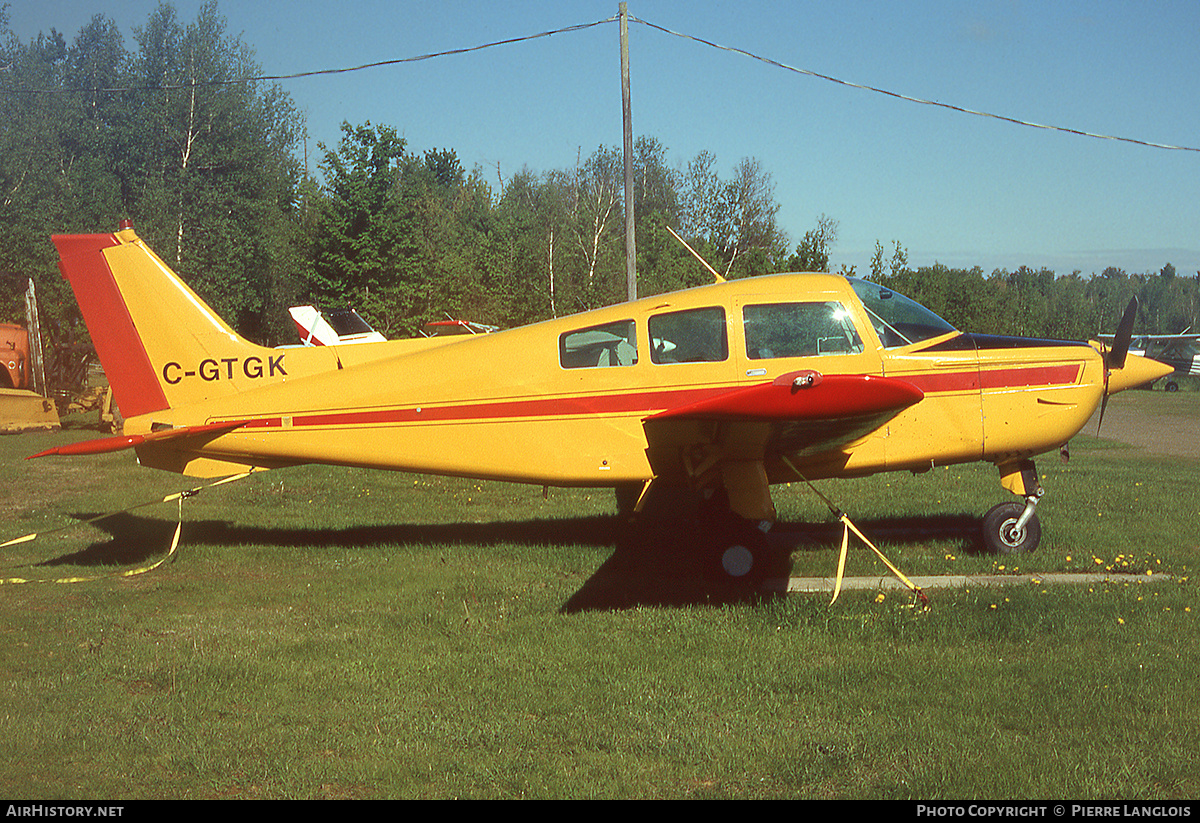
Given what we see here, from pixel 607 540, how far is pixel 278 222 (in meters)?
44.6

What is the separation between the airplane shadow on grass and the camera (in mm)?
7766

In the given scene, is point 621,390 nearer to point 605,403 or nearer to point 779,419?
point 605,403

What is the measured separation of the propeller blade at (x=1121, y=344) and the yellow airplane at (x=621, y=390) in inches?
0.7

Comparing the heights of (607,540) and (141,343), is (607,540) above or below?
below

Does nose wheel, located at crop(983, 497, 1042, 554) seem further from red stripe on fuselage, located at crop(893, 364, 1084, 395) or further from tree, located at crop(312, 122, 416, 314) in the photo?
tree, located at crop(312, 122, 416, 314)

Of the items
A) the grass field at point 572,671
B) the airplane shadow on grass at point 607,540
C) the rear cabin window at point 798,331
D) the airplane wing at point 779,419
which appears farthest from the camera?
the airplane shadow on grass at point 607,540

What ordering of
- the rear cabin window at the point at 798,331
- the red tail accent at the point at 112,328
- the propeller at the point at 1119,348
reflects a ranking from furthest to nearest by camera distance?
the red tail accent at the point at 112,328 < the propeller at the point at 1119,348 < the rear cabin window at the point at 798,331

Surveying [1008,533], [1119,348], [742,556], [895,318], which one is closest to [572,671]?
[742,556]

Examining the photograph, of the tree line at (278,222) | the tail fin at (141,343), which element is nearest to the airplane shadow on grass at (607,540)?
the tail fin at (141,343)

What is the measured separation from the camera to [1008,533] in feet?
28.0

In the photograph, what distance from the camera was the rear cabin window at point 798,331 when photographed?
24.6 feet

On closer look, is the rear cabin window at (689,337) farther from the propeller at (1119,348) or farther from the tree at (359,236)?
the tree at (359,236)

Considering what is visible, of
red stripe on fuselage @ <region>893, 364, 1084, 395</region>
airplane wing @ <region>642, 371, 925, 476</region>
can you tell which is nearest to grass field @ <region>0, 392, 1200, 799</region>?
airplane wing @ <region>642, 371, 925, 476</region>

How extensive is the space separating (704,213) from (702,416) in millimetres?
45240
